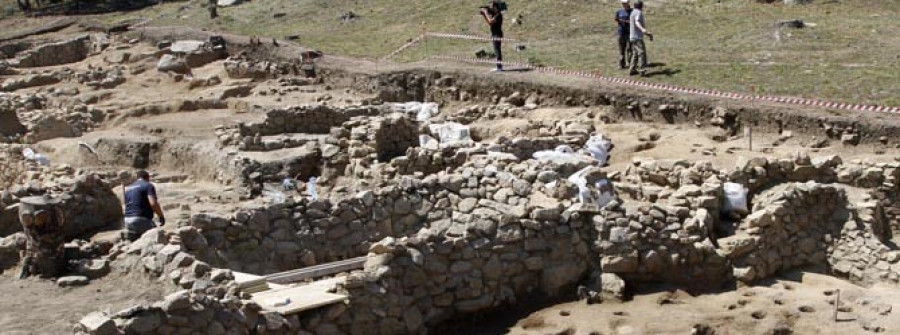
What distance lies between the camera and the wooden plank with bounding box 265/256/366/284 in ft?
34.0

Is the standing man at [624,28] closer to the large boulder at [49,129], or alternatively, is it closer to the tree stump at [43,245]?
the large boulder at [49,129]

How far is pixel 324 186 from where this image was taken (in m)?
16.5

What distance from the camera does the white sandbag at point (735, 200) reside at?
12.6 meters

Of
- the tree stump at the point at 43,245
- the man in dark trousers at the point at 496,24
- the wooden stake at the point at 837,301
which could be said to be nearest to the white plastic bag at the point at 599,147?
the wooden stake at the point at 837,301

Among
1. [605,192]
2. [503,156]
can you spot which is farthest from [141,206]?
[605,192]

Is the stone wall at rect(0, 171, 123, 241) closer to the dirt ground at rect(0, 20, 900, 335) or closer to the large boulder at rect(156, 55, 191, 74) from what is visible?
the dirt ground at rect(0, 20, 900, 335)

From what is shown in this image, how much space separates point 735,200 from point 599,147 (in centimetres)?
356

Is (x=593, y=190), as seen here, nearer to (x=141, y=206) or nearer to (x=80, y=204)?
(x=141, y=206)

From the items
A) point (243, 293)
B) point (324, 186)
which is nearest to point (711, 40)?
point (324, 186)

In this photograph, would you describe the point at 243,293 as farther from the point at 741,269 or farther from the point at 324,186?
the point at 324,186

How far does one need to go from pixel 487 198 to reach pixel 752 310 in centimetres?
282

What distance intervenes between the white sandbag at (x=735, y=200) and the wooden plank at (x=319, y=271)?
4170mm

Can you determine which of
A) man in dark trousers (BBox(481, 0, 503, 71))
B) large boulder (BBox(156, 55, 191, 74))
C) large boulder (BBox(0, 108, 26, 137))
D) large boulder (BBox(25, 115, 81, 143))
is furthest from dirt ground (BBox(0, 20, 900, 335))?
large boulder (BBox(156, 55, 191, 74))

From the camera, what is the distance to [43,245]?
10734 millimetres
